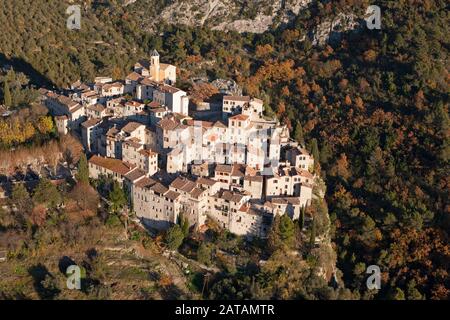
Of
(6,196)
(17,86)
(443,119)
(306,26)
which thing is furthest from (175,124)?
(306,26)

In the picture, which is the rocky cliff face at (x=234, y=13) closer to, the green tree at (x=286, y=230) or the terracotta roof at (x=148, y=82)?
the terracotta roof at (x=148, y=82)

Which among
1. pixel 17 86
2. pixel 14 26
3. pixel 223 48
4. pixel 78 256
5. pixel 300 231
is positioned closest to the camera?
pixel 78 256

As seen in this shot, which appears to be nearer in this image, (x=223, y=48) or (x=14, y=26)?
(x=14, y=26)

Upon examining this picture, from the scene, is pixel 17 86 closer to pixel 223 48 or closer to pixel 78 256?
pixel 78 256

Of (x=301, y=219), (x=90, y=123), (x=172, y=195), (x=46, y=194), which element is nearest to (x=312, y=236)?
(x=301, y=219)

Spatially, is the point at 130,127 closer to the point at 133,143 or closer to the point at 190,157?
the point at 133,143

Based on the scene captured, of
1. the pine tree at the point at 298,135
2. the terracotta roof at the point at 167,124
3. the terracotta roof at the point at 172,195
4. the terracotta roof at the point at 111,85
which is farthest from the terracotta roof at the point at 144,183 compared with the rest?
the pine tree at the point at 298,135
